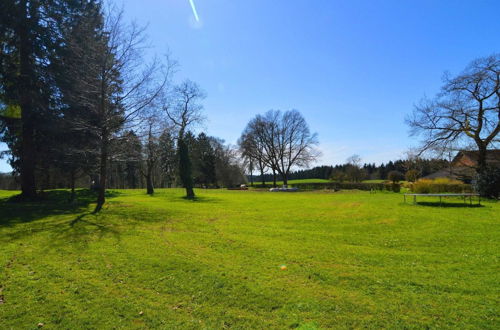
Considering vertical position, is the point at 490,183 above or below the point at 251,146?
below

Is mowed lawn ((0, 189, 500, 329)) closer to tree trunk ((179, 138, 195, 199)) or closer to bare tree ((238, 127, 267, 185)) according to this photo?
tree trunk ((179, 138, 195, 199))

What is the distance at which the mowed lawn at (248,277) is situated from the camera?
3670 millimetres

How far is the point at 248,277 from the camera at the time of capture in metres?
4.99

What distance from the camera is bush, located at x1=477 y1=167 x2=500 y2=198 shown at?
17.6 metres

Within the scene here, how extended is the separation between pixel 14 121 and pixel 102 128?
793 cm

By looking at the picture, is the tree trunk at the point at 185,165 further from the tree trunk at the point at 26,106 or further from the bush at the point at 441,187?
the bush at the point at 441,187

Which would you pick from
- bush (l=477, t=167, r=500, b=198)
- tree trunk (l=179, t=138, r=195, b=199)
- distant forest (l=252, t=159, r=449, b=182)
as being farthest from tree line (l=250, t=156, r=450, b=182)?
tree trunk (l=179, t=138, r=195, b=199)

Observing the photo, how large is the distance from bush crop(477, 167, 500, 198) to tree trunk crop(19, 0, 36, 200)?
28.7 metres

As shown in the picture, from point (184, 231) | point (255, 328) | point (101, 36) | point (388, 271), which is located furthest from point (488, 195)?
point (101, 36)

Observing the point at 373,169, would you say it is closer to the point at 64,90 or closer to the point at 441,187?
the point at 441,187

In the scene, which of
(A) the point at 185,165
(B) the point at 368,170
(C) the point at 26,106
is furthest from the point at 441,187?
(B) the point at 368,170

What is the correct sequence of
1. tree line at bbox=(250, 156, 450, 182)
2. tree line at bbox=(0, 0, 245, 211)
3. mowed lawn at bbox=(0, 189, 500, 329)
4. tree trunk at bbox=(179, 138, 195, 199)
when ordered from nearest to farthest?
mowed lawn at bbox=(0, 189, 500, 329), tree line at bbox=(0, 0, 245, 211), tree trunk at bbox=(179, 138, 195, 199), tree line at bbox=(250, 156, 450, 182)

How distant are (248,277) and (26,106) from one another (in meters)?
16.8

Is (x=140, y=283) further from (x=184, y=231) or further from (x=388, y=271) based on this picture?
(x=388, y=271)
